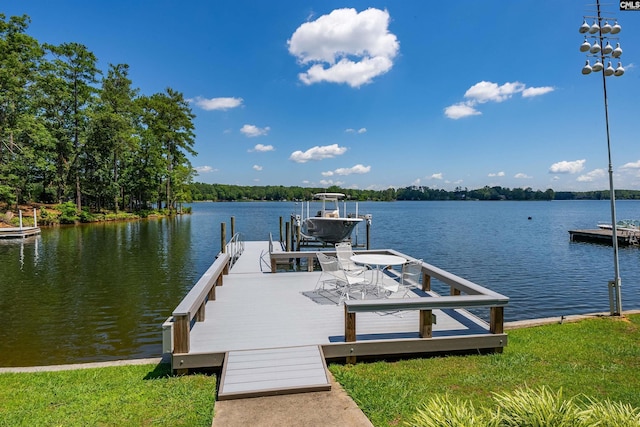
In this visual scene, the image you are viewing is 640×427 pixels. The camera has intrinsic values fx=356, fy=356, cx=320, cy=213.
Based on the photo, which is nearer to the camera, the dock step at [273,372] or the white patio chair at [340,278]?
the dock step at [273,372]

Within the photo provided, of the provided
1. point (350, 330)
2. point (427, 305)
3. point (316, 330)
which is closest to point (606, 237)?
point (427, 305)

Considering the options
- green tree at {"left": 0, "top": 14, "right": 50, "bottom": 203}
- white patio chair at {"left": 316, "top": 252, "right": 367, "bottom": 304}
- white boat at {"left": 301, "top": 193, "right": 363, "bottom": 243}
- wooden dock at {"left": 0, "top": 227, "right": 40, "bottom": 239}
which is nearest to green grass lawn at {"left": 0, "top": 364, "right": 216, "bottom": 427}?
white patio chair at {"left": 316, "top": 252, "right": 367, "bottom": 304}

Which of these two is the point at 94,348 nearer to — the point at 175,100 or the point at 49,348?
the point at 49,348

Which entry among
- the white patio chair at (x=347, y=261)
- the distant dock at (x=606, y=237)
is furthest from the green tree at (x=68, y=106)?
the distant dock at (x=606, y=237)

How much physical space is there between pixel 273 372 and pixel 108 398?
69.4 inches

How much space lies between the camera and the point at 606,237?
24.7 meters

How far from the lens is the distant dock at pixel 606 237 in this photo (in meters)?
23.1

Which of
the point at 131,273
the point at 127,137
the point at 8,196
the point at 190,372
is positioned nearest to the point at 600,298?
the point at 190,372

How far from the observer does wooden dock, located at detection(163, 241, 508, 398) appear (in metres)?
4.34

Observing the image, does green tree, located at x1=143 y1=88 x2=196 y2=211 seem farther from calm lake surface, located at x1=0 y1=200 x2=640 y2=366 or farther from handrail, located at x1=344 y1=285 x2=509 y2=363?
handrail, located at x1=344 y1=285 x2=509 y2=363

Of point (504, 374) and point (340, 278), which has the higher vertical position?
point (340, 278)

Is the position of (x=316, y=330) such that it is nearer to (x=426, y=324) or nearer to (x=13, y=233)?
(x=426, y=324)

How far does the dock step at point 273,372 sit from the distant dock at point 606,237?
87.8 feet

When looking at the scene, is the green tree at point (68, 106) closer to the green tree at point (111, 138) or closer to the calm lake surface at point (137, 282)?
the green tree at point (111, 138)
